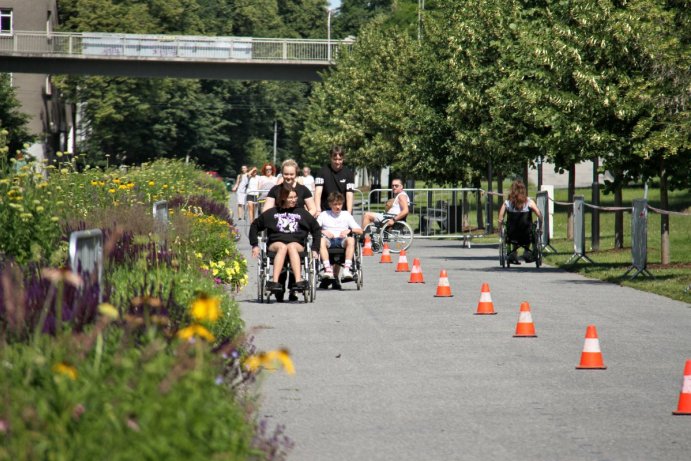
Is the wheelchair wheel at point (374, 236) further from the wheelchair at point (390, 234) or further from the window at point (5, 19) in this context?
the window at point (5, 19)

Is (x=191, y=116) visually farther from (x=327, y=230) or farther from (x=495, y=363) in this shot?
(x=495, y=363)

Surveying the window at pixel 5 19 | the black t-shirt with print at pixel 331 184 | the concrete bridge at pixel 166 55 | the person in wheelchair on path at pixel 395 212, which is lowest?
the person in wheelchair on path at pixel 395 212

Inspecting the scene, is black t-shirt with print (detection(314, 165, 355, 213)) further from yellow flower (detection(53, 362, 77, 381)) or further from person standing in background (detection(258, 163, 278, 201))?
yellow flower (detection(53, 362, 77, 381))

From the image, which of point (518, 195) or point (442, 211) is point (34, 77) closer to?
point (442, 211)

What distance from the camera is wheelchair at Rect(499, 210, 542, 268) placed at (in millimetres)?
24797

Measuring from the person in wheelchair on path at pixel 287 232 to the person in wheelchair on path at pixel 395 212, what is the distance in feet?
35.3

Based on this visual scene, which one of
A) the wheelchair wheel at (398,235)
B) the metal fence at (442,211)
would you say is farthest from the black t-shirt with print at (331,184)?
the metal fence at (442,211)

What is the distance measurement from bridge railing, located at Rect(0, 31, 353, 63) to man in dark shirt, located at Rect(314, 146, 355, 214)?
50.5 m

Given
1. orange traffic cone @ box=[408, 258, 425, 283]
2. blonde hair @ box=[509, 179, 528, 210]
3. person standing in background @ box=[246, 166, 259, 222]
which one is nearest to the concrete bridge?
person standing in background @ box=[246, 166, 259, 222]

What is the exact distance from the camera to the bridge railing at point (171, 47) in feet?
236

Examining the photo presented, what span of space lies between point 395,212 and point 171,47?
4416 centimetres

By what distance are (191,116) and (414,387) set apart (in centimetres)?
10679

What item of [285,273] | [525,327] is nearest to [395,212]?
[285,273]

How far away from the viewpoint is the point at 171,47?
7288 cm
